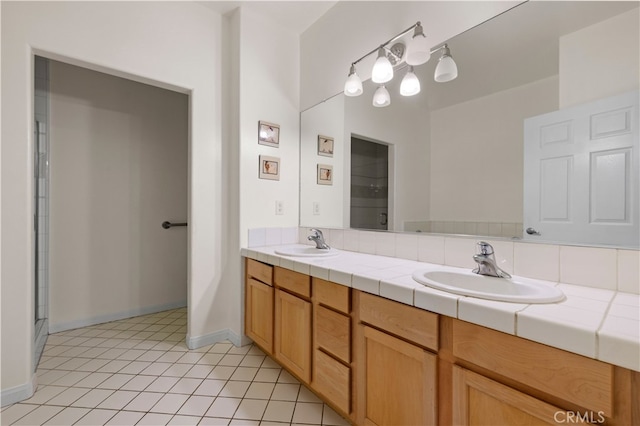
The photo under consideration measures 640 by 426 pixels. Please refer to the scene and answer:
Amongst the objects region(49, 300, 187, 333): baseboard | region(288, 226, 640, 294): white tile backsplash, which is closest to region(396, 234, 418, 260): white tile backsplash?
region(288, 226, 640, 294): white tile backsplash

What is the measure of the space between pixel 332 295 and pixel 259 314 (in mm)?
835

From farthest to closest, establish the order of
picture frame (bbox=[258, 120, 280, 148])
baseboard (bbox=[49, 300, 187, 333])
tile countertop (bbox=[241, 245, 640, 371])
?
baseboard (bbox=[49, 300, 187, 333]) < picture frame (bbox=[258, 120, 280, 148]) < tile countertop (bbox=[241, 245, 640, 371])

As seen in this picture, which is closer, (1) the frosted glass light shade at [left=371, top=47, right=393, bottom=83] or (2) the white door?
(2) the white door

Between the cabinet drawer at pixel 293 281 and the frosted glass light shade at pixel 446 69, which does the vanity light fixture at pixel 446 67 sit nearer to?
the frosted glass light shade at pixel 446 69

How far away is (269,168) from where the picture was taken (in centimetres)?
231

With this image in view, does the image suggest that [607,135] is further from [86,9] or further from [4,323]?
[4,323]

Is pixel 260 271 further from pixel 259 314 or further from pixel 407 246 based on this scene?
pixel 407 246

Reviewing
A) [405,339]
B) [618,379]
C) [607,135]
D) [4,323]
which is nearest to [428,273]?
[405,339]

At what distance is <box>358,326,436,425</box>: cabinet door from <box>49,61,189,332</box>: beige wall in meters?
2.49

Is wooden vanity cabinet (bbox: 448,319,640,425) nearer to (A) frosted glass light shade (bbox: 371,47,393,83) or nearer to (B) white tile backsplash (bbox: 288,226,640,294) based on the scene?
(B) white tile backsplash (bbox: 288,226,640,294)

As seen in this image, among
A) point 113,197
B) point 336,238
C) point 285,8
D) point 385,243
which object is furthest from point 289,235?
point 285,8

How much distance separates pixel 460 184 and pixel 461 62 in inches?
25.5

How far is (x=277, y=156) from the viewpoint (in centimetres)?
237

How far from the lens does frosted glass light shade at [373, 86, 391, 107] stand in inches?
74.6
